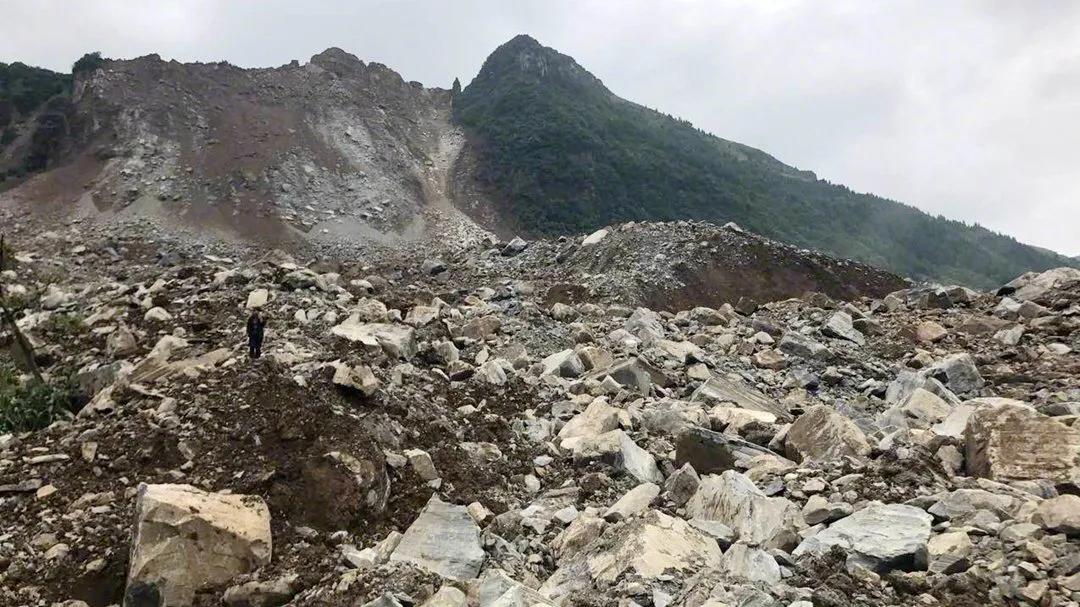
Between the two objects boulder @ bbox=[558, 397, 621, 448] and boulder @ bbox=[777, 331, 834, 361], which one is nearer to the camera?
boulder @ bbox=[558, 397, 621, 448]

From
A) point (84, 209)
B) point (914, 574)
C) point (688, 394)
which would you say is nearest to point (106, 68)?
point (84, 209)

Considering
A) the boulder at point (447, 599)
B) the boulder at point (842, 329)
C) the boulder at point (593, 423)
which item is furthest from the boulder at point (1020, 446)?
the boulder at point (842, 329)

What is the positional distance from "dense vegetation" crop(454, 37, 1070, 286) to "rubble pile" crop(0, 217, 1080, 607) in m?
35.6

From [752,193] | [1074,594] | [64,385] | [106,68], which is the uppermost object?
[752,193]

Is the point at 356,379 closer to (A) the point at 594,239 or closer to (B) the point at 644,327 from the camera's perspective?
(B) the point at 644,327

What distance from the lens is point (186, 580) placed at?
4648 mm

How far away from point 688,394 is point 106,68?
51.0 m

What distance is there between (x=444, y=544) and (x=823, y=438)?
3959 millimetres

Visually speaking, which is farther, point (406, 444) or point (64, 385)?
point (64, 385)

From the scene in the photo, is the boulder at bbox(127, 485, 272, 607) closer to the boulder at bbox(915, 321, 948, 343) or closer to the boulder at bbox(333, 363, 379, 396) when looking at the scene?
the boulder at bbox(333, 363, 379, 396)

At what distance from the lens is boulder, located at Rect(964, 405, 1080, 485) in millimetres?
5348

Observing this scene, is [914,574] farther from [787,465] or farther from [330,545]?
[330,545]

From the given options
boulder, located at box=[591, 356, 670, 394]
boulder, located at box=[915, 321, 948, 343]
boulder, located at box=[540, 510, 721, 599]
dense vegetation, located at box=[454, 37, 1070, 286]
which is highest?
dense vegetation, located at box=[454, 37, 1070, 286]

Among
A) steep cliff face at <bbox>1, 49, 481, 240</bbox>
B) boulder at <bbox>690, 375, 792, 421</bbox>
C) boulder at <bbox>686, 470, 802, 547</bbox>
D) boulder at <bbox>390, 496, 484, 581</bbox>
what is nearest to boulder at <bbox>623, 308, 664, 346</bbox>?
boulder at <bbox>690, 375, 792, 421</bbox>
